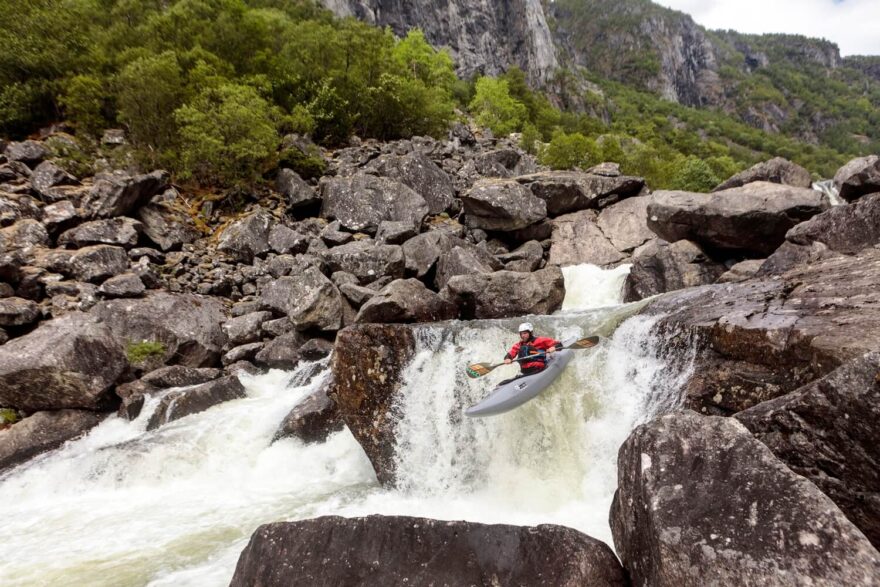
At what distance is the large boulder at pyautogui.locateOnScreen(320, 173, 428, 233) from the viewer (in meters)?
21.7

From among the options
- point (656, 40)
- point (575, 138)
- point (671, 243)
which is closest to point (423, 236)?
point (671, 243)

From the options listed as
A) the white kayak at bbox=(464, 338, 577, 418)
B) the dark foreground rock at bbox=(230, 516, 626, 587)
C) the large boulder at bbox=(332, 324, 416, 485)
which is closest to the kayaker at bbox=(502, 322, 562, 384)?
the white kayak at bbox=(464, 338, 577, 418)

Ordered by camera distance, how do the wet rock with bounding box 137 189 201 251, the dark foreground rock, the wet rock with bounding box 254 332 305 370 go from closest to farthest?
1. the dark foreground rock
2. the wet rock with bounding box 254 332 305 370
3. the wet rock with bounding box 137 189 201 251

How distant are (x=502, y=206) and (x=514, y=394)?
Answer: 15583mm

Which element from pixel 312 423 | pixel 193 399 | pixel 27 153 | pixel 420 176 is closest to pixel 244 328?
pixel 193 399

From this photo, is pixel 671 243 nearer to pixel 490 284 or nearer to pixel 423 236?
pixel 490 284

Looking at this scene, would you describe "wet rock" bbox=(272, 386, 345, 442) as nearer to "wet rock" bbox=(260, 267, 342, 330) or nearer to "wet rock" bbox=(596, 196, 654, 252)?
"wet rock" bbox=(260, 267, 342, 330)

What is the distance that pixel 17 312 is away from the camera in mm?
12945

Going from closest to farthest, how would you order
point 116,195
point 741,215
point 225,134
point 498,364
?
point 498,364 < point 741,215 < point 116,195 < point 225,134

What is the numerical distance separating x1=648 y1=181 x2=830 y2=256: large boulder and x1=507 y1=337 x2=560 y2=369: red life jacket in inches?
485

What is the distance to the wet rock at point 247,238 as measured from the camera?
761 inches

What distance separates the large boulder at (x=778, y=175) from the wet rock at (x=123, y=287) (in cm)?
2548

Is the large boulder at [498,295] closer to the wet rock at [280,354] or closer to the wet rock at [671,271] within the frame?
the wet rock at [671,271]

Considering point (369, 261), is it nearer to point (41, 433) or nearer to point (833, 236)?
point (41, 433)
